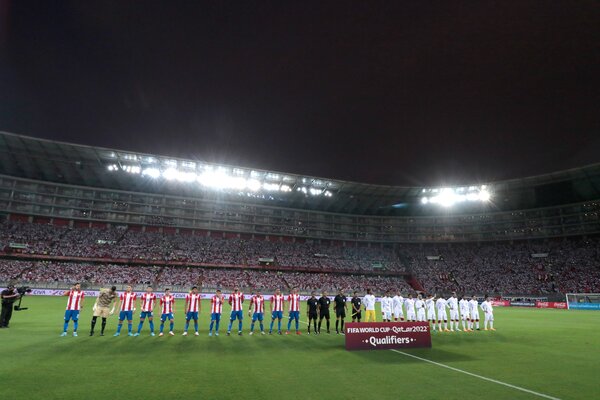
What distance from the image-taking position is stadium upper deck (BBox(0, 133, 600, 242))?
58156 millimetres

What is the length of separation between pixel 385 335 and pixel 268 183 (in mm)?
55420

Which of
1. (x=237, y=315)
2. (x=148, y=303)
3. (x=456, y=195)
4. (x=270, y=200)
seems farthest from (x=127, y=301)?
(x=456, y=195)

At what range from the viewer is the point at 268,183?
222 ft

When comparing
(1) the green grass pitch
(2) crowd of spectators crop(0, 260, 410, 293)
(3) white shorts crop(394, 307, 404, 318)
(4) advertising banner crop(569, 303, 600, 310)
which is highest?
Answer: (2) crowd of spectators crop(0, 260, 410, 293)

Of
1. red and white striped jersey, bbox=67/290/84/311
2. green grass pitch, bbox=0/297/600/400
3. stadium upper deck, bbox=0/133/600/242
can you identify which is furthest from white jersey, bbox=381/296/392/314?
stadium upper deck, bbox=0/133/600/242

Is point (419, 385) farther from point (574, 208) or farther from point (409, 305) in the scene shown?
point (574, 208)

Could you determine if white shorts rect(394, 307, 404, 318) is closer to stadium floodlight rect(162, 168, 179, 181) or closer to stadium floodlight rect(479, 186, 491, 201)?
stadium floodlight rect(162, 168, 179, 181)

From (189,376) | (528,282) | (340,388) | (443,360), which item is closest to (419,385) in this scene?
(340,388)

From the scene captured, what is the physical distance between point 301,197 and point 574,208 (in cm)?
5375

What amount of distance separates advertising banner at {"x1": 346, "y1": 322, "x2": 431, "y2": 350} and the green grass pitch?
0.55m

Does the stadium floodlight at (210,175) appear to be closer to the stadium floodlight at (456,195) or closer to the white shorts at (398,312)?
the stadium floodlight at (456,195)

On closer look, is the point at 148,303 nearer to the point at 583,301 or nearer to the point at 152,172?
the point at 152,172

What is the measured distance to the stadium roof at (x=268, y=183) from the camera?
55.2 metres

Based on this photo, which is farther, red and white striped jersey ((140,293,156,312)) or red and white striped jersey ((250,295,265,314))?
red and white striped jersey ((250,295,265,314))
